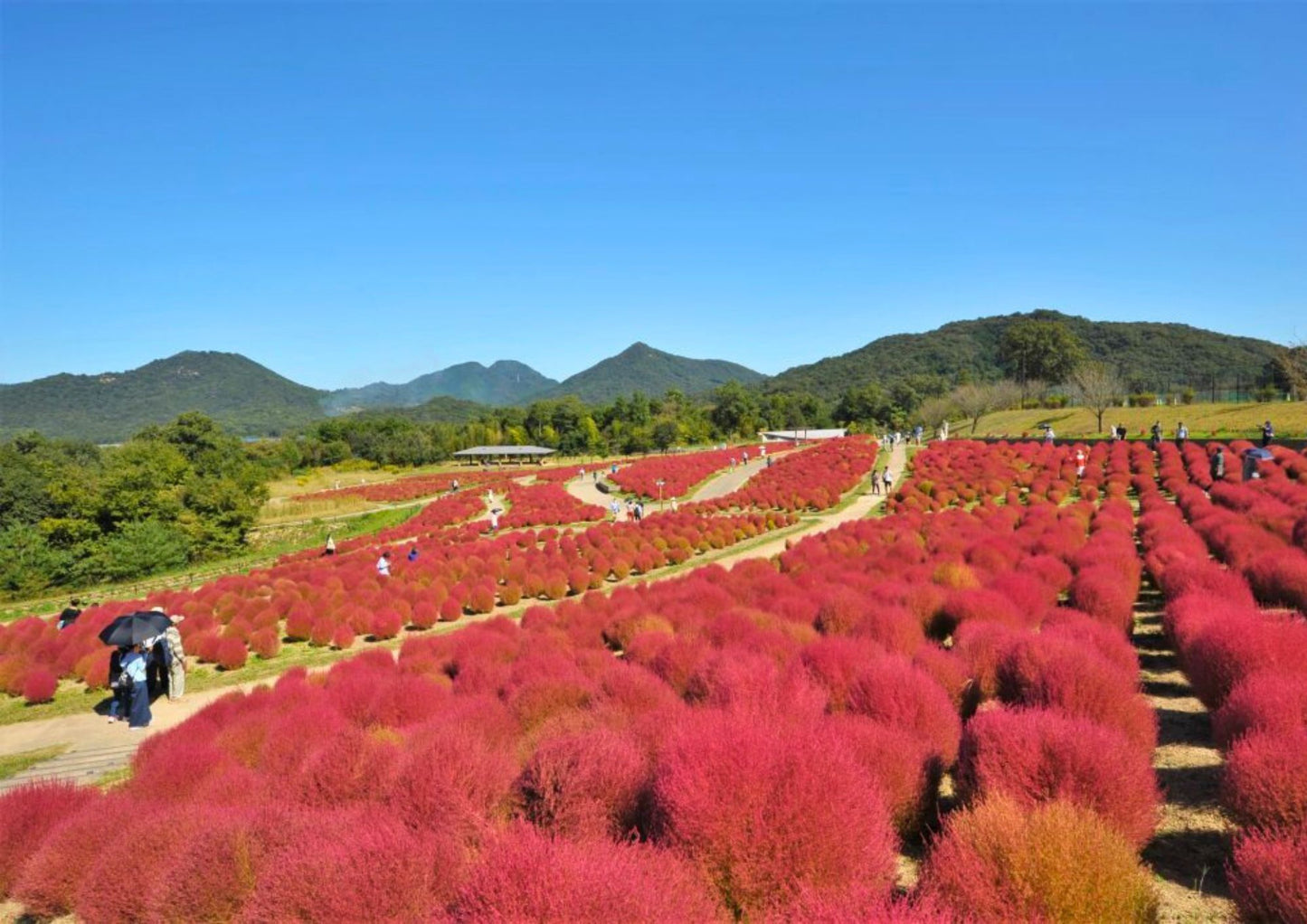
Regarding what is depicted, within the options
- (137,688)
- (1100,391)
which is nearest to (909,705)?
(137,688)

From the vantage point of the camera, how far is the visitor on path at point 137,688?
1180 cm

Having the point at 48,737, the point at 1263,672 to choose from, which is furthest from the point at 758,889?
the point at 48,737

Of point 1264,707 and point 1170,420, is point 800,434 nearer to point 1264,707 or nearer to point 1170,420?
point 1170,420

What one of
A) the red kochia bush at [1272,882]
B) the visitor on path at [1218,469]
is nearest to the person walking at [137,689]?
the red kochia bush at [1272,882]

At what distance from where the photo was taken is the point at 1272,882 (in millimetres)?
3092

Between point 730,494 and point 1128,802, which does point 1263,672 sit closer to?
point 1128,802

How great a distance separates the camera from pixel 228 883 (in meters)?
4.00

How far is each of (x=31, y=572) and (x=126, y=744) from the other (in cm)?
→ 3949

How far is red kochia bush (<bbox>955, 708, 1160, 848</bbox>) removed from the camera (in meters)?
4.03

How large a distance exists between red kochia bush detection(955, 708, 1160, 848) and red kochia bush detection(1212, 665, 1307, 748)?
0.93m

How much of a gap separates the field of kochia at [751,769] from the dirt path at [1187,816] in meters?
0.24

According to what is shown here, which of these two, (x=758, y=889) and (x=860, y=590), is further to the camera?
(x=860, y=590)

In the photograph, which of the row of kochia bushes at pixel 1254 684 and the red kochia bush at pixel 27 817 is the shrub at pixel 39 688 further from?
the row of kochia bushes at pixel 1254 684

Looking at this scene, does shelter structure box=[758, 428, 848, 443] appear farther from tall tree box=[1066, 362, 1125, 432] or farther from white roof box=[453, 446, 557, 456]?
tall tree box=[1066, 362, 1125, 432]
